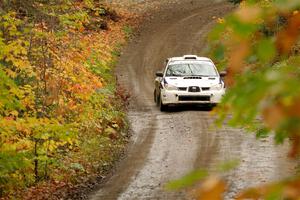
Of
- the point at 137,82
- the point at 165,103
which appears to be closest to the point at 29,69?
the point at 165,103

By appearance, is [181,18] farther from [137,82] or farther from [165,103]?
[165,103]

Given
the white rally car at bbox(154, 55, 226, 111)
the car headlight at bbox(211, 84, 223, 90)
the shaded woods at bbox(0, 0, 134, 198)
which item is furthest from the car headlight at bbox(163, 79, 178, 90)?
the shaded woods at bbox(0, 0, 134, 198)

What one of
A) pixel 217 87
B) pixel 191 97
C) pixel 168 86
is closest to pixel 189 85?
pixel 191 97

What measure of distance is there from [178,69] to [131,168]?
791 centimetres

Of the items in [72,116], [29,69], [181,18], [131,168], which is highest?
[181,18]

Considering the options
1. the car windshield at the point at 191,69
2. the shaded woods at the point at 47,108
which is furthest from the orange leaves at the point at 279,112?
the car windshield at the point at 191,69

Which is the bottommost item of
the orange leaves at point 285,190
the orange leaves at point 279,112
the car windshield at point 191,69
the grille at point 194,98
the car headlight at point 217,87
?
the grille at point 194,98

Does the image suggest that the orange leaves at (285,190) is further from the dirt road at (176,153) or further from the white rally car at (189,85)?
the white rally car at (189,85)

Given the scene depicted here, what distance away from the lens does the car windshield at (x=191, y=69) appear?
64.3ft

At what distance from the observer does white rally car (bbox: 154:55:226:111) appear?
18.7m

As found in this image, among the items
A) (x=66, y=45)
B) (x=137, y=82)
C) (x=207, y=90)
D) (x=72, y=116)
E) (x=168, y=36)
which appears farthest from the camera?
(x=168, y=36)

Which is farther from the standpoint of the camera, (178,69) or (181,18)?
(181,18)

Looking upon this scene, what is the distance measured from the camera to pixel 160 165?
12.4m

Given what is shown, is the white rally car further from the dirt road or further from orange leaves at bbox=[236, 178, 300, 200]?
orange leaves at bbox=[236, 178, 300, 200]
